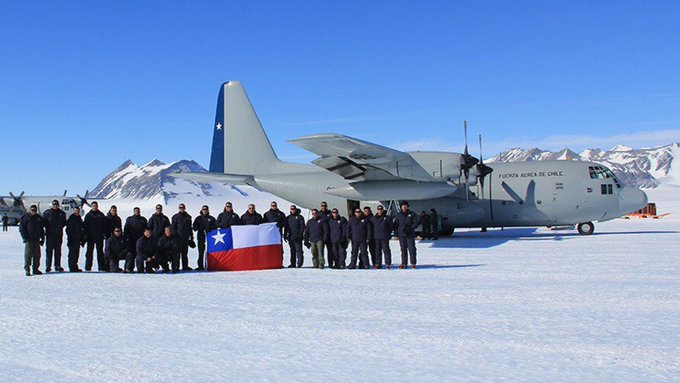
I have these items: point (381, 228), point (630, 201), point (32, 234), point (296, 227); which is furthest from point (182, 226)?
point (630, 201)

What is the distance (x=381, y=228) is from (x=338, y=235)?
104 cm

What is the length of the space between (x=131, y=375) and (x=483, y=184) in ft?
65.8

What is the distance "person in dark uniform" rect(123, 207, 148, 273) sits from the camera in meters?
13.4

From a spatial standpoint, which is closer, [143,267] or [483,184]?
[143,267]

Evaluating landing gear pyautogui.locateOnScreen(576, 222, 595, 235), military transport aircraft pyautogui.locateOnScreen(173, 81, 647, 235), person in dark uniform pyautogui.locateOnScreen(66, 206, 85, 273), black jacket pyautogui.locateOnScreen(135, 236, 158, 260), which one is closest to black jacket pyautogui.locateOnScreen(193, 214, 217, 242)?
black jacket pyautogui.locateOnScreen(135, 236, 158, 260)

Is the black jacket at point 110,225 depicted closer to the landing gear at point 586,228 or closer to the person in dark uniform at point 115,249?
the person in dark uniform at point 115,249

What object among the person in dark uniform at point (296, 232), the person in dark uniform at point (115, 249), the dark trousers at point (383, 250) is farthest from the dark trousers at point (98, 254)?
the dark trousers at point (383, 250)

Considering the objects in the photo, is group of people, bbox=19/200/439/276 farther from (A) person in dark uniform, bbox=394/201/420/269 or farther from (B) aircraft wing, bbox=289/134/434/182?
(B) aircraft wing, bbox=289/134/434/182

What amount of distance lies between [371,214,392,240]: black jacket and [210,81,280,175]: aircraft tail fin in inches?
512

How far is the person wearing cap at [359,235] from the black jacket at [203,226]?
11.3 feet

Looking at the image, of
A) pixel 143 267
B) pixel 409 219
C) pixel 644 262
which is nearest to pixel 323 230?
pixel 409 219

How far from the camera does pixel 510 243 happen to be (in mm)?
20781

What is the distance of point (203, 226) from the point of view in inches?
565

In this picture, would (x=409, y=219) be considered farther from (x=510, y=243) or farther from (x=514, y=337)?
(x=510, y=243)
